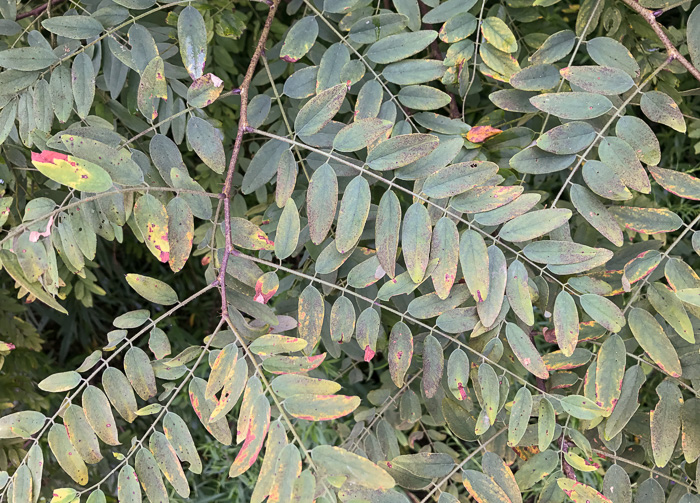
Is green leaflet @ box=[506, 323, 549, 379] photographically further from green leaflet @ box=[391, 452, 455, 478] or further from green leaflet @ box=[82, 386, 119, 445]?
green leaflet @ box=[82, 386, 119, 445]

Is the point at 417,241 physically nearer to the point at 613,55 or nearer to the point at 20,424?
the point at 613,55

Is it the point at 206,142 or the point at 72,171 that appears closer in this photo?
the point at 72,171

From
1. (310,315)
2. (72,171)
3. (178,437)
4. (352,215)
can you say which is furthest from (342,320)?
(72,171)

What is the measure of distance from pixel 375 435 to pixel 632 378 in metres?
0.42

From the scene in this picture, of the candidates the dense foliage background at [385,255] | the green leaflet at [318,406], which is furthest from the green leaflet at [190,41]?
the green leaflet at [318,406]

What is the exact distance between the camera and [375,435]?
2.95 feet

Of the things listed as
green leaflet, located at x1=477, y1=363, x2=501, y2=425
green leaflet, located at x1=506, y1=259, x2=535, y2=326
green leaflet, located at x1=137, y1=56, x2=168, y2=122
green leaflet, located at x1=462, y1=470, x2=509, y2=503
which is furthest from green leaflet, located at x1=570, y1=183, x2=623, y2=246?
green leaflet, located at x1=137, y1=56, x2=168, y2=122

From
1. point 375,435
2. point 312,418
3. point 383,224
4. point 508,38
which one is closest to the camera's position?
point 312,418

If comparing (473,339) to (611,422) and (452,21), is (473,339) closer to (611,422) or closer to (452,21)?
(611,422)

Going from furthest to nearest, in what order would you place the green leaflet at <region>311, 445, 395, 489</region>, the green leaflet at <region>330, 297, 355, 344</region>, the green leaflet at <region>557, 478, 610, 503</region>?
the green leaflet at <region>330, 297, 355, 344</region>
the green leaflet at <region>557, 478, 610, 503</region>
the green leaflet at <region>311, 445, 395, 489</region>

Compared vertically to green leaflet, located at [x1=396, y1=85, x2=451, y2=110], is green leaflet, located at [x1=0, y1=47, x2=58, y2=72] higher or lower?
higher

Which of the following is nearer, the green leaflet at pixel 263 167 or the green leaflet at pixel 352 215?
the green leaflet at pixel 352 215

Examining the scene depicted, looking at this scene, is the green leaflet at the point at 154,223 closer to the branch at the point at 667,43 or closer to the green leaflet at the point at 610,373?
the green leaflet at the point at 610,373

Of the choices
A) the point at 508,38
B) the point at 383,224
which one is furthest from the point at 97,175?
the point at 508,38
